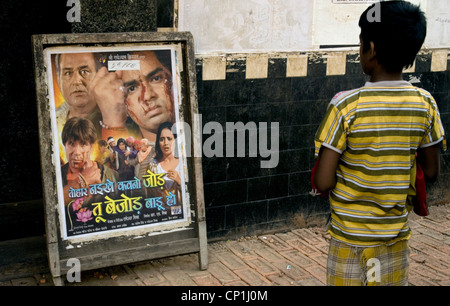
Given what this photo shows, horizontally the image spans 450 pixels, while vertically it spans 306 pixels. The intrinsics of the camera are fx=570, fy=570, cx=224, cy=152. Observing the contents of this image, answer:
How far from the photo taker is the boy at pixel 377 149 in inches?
102

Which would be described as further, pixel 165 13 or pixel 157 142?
pixel 165 13

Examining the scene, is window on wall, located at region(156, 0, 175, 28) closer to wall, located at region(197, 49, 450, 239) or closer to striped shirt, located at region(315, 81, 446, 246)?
wall, located at region(197, 49, 450, 239)

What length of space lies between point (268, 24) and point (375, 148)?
9.46 ft

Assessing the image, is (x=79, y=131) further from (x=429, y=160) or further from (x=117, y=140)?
(x=429, y=160)

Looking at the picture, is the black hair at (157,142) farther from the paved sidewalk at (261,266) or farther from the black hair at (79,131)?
the paved sidewalk at (261,266)

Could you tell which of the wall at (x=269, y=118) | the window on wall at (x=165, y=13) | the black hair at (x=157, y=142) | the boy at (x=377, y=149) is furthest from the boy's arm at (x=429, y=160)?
the window on wall at (x=165, y=13)

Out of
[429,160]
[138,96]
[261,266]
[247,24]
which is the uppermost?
[247,24]

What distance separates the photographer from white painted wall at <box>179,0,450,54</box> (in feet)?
16.2

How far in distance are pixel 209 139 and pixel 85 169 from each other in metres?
1.28

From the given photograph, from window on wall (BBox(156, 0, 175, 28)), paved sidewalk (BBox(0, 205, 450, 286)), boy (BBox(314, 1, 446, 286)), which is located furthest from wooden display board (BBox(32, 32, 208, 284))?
boy (BBox(314, 1, 446, 286))

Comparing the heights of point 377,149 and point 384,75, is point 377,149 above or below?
below

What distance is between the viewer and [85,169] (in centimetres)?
417

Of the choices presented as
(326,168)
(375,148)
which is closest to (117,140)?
(326,168)

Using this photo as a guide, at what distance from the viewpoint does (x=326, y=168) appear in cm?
267
